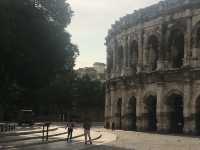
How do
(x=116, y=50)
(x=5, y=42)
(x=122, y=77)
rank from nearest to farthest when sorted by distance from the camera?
(x=5, y=42) < (x=122, y=77) < (x=116, y=50)

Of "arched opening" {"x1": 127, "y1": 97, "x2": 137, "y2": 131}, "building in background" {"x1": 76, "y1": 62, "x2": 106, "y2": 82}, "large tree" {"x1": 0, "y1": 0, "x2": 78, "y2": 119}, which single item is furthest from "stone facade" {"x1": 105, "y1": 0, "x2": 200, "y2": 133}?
"building in background" {"x1": 76, "y1": 62, "x2": 106, "y2": 82}

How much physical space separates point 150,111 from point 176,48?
5.25 m

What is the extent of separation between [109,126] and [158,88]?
8481mm

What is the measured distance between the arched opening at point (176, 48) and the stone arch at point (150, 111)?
10.3 ft

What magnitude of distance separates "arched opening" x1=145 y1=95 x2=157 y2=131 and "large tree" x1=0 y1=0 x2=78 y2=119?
38.3 feet

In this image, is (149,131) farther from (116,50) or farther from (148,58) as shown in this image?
(116,50)

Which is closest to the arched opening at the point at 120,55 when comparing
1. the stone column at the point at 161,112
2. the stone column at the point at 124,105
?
the stone column at the point at 124,105

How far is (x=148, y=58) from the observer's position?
37.5 metres

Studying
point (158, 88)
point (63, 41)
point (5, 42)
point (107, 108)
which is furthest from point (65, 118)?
point (5, 42)

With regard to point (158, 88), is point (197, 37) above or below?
above

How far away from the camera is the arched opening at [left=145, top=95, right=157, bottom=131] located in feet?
122

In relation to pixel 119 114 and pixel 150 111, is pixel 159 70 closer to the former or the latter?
pixel 150 111

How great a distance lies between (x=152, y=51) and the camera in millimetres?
37531

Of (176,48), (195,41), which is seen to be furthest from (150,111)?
(195,41)
